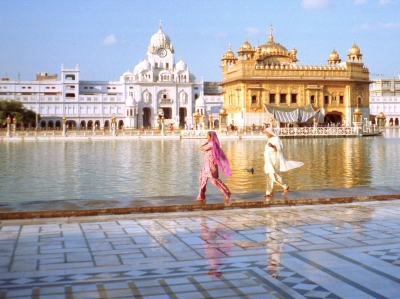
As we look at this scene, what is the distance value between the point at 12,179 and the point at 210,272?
34.1ft

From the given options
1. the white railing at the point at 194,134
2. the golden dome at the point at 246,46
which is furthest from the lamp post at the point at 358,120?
the white railing at the point at 194,134

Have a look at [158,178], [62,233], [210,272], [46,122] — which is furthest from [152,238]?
[46,122]

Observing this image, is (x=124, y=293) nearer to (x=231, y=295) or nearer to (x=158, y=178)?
(x=231, y=295)

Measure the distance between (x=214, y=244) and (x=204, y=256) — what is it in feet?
1.63

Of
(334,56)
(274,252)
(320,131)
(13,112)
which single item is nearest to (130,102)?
(13,112)

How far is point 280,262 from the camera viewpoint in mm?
4879

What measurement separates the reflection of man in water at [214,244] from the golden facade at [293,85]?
4117 cm

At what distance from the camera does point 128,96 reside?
69688 mm

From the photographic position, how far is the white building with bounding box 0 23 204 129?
67875mm

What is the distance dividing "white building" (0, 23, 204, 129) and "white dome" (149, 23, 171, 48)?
140 millimetres

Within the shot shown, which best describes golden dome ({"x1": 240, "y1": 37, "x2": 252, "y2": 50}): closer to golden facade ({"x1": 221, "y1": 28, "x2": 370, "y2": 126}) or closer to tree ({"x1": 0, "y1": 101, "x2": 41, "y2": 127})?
golden facade ({"x1": 221, "y1": 28, "x2": 370, "y2": 126})

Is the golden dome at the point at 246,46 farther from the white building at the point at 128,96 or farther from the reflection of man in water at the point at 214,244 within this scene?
the reflection of man in water at the point at 214,244

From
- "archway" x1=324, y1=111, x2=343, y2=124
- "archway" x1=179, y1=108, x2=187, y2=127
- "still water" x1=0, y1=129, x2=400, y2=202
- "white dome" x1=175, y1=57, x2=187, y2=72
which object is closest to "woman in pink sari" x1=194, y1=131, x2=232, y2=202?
"still water" x1=0, y1=129, x2=400, y2=202

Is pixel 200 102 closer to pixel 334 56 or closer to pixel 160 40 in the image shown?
pixel 160 40
